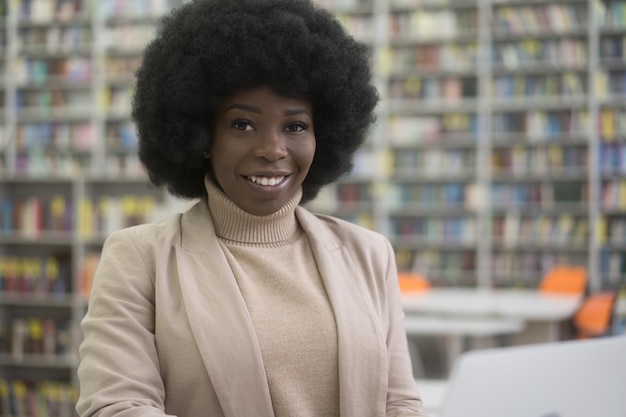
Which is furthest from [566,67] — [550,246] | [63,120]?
[63,120]

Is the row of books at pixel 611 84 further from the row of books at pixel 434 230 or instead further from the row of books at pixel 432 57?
the row of books at pixel 434 230

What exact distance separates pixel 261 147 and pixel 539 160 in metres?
6.21

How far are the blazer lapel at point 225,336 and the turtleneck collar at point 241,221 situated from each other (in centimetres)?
7

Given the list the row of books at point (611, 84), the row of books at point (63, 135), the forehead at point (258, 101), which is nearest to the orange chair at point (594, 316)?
the row of books at point (611, 84)

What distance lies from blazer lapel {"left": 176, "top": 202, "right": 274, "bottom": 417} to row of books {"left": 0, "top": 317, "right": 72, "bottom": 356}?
4.35 metres

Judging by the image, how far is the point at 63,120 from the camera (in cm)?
774

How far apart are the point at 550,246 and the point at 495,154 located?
0.92 metres

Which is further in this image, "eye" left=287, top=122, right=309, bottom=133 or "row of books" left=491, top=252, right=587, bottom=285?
"row of books" left=491, top=252, right=587, bottom=285

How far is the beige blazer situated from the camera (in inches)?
40.9

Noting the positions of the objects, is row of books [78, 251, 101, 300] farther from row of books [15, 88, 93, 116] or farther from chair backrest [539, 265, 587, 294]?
chair backrest [539, 265, 587, 294]

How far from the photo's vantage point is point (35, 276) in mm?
5246

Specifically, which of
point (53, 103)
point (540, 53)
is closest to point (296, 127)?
point (540, 53)

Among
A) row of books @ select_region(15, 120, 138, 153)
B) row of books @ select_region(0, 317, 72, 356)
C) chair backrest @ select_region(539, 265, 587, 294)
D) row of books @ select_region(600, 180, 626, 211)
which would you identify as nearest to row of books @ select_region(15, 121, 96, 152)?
row of books @ select_region(15, 120, 138, 153)

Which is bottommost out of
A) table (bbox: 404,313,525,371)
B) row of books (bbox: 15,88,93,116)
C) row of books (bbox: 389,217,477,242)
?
table (bbox: 404,313,525,371)
